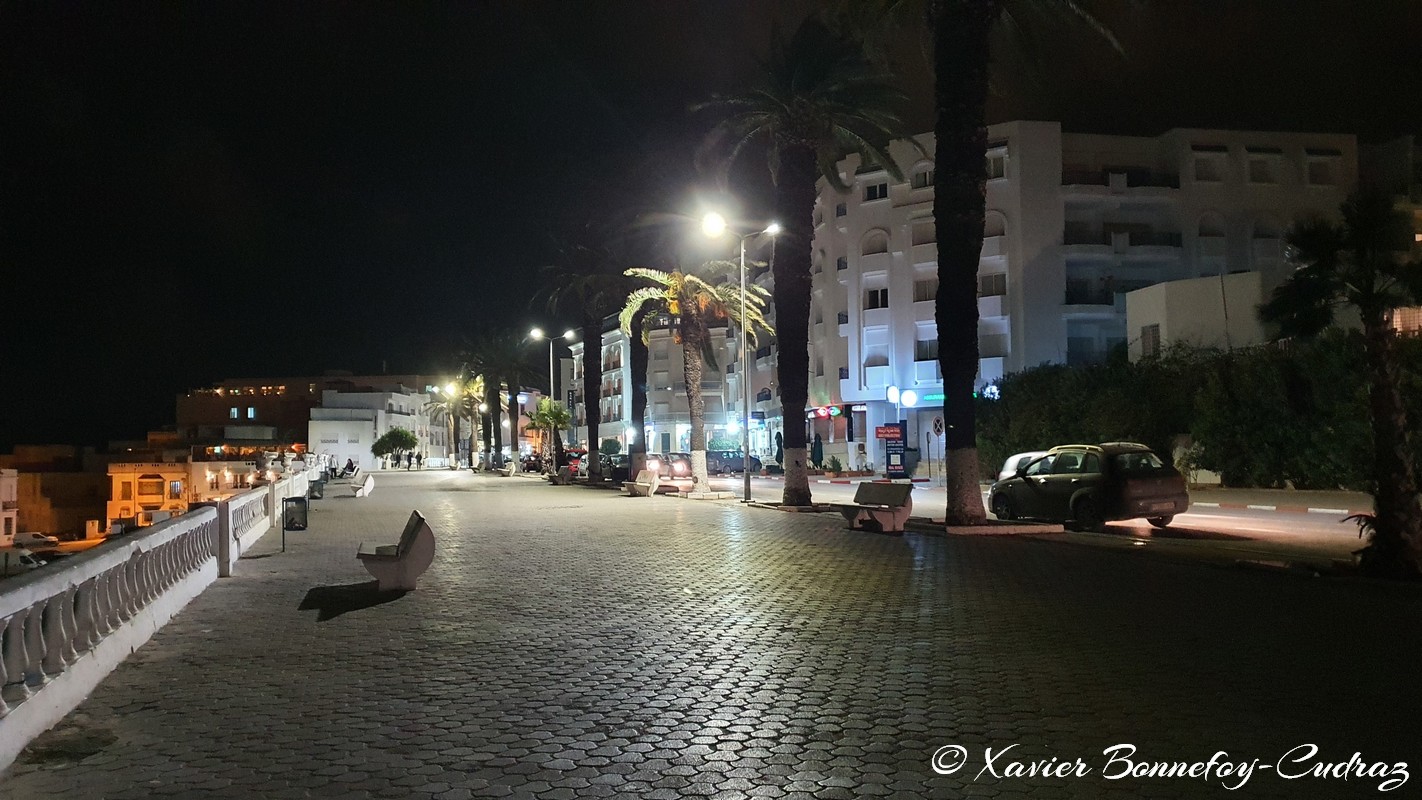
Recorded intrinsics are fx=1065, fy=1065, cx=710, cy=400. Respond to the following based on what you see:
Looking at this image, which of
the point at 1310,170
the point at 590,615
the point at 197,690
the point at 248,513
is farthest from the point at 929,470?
the point at 197,690

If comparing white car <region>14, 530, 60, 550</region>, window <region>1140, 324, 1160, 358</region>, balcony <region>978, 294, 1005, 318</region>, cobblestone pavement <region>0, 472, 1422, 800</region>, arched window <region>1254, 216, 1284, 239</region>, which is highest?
arched window <region>1254, 216, 1284, 239</region>

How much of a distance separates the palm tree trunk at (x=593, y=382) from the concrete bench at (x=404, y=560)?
34.8m

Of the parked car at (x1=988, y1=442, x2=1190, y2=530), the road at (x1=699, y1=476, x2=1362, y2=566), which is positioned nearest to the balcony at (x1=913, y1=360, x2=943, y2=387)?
the road at (x1=699, y1=476, x2=1362, y2=566)

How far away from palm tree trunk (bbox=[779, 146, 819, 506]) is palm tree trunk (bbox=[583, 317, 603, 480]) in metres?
20.3

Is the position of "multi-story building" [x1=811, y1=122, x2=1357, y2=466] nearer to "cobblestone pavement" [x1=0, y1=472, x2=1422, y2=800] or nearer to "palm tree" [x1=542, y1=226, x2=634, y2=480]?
"palm tree" [x1=542, y1=226, x2=634, y2=480]

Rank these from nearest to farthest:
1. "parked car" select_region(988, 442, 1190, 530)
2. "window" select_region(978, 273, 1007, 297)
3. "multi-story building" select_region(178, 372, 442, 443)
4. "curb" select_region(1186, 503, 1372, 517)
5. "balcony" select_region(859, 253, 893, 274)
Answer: "parked car" select_region(988, 442, 1190, 530) < "curb" select_region(1186, 503, 1372, 517) < "window" select_region(978, 273, 1007, 297) < "balcony" select_region(859, 253, 893, 274) < "multi-story building" select_region(178, 372, 442, 443)

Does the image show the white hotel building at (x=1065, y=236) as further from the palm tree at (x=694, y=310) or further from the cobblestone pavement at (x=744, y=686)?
the cobblestone pavement at (x=744, y=686)

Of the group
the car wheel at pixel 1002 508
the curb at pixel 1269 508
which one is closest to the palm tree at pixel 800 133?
the car wheel at pixel 1002 508

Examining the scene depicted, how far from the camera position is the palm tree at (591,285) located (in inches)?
1686

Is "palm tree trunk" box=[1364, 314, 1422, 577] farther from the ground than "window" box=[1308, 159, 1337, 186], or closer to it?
closer to it

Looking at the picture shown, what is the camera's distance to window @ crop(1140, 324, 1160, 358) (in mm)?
42062

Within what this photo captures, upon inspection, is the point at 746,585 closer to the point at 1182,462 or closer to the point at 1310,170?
the point at 1182,462

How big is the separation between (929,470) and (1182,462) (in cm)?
1701

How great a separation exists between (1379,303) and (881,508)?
9012 millimetres
